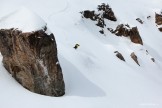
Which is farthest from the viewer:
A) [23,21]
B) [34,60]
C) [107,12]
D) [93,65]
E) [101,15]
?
[107,12]

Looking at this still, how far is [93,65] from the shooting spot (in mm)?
17609

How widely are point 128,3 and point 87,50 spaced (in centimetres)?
1287

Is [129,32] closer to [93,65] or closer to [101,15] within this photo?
[101,15]

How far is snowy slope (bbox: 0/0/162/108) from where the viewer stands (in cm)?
1331

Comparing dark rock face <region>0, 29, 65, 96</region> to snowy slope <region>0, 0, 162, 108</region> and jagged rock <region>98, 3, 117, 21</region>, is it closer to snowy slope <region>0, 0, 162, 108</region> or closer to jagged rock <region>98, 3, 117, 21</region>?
snowy slope <region>0, 0, 162, 108</region>

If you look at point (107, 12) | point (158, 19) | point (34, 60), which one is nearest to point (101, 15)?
point (107, 12)

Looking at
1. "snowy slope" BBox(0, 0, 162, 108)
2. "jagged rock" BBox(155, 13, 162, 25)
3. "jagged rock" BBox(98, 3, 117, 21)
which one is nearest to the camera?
"snowy slope" BBox(0, 0, 162, 108)

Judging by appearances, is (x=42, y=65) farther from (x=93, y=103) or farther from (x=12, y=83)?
(x=93, y=103)

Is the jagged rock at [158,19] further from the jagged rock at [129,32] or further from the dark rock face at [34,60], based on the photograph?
the dark rock face at [34,60]

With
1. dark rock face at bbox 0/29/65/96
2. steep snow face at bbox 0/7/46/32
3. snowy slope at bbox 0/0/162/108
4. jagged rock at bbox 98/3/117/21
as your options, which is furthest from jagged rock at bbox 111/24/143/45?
steep snow face at bbox 0/7/46/32

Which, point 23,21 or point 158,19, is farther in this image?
point 158,19

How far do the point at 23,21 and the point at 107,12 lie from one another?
43.7ft

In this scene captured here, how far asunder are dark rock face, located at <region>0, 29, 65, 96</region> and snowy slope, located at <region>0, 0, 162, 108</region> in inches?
13.5

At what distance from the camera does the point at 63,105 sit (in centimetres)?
1294
